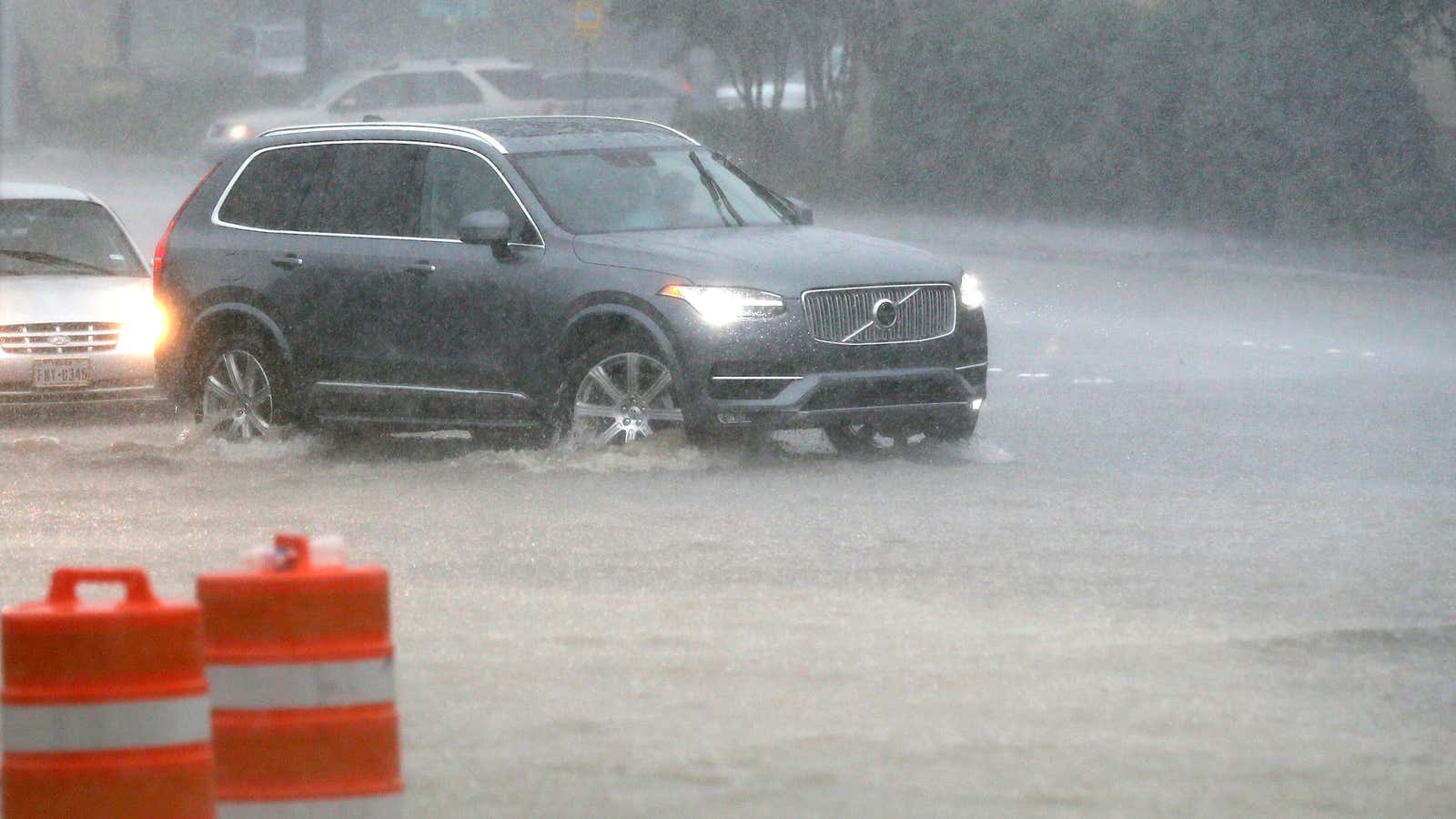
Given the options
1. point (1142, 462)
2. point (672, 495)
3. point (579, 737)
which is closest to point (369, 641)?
point (579, 737)

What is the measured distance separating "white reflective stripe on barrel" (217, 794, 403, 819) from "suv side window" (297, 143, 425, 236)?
28.4ft

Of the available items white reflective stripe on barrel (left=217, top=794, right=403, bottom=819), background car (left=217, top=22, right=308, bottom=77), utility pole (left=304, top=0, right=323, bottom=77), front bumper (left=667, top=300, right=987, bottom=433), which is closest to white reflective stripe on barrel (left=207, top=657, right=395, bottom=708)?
white reflective stripe on barrel (left=217, top=794, right=403, bottom=819)

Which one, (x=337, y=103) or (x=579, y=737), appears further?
(x=337, y=103)

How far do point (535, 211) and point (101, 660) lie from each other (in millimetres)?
8557

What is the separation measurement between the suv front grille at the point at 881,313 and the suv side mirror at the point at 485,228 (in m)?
1.57

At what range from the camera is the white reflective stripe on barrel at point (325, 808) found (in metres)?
5.05

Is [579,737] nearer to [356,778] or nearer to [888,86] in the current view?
[356,778]

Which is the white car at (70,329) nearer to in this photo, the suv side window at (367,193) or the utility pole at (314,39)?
the suv side window at (367,193)

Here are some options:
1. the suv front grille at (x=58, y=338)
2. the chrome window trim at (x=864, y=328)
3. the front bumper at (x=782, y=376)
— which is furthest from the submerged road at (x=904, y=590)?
the chrome window trim at (x=864, y=328)

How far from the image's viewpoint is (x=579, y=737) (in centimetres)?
689

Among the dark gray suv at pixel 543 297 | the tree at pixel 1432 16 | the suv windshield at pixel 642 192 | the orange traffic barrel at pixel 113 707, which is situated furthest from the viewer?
the tree at pixel 1432 16

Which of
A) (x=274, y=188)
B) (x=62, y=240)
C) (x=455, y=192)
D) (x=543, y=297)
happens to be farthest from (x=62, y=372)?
(x=543, y=297)

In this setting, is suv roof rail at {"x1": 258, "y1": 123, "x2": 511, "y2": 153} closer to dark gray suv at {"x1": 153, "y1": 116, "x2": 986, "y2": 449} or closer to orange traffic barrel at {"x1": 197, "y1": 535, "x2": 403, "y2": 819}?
dark gray suv at {"x1": 153, "y1": 116, "x2": 986, "y2": 449}

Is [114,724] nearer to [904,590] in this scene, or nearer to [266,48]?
[904,590]
